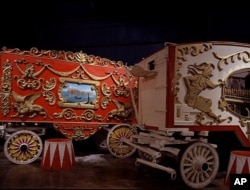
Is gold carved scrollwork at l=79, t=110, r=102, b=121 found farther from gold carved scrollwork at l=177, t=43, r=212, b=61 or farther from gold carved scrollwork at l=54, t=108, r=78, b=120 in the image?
gold carved scrollwork at l=177, t=43, r=212, b=61

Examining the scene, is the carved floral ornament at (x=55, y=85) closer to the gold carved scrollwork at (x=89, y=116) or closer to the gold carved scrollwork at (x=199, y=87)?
the gold carved scrollwork at (x=89, y=116)

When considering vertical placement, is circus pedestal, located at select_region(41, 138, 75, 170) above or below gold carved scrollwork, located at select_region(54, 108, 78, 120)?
below

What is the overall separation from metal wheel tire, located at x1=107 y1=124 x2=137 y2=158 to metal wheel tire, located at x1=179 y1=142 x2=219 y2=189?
98.0 inches

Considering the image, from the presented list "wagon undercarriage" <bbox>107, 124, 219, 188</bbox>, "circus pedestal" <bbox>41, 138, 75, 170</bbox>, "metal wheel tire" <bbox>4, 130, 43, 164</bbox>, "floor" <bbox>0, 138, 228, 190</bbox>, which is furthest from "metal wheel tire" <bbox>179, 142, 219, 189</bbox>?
"metal wheel tire" <bbox>4, 130, 43, 164</bbox>

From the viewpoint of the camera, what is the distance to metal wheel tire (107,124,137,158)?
6.76 metres

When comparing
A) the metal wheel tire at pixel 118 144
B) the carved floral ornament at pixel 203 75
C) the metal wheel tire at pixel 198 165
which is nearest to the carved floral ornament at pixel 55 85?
the metal wheel tire at pixel 118 144

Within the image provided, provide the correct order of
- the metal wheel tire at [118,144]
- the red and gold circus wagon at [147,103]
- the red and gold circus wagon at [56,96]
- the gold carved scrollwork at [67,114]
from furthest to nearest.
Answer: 1. the metal wheel tire at [118,144]
2. the gold carved scrollwork at [67,114]
3. the red and gold circus wagon at [56,96]
4. the red and gold circus wagon at [147,103]

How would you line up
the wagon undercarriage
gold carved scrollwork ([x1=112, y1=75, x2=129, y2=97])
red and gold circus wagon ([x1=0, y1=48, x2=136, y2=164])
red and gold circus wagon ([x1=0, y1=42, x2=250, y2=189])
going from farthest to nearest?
gold carved scrollwork ([x1=112, y1=75, x2=129, y2=97]) → red and gold circus wagon ([x1=0, y1=48, x2=136, y2=164]) → red and gold circus wagon ([x1=0, y1=42, x2=250, y2=189]) → the wagon undercarriage

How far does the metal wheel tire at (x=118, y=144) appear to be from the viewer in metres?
6.76

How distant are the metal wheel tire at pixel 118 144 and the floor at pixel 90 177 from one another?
1.42 feet

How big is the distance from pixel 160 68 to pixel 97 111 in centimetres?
239

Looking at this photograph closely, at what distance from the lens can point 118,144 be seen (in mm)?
6812

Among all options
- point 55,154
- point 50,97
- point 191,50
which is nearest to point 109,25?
point 50,97

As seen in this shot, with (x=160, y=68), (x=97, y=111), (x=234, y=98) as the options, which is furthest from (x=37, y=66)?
(x=234, y=98)
